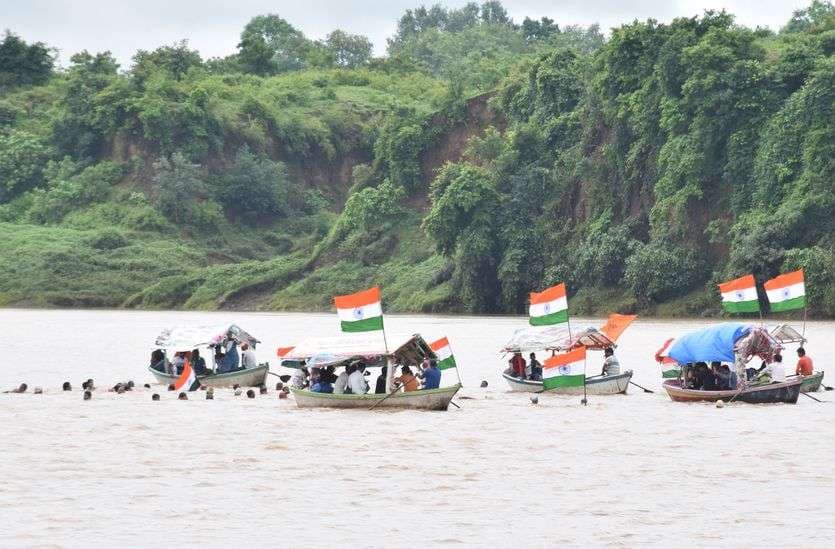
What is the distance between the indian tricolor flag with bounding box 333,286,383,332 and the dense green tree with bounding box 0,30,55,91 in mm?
97923

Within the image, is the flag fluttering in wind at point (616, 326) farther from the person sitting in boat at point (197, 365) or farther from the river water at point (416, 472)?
the person sitting in boat at point (197, 365)

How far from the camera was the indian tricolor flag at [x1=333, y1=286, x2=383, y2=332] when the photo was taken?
33469 millimetres

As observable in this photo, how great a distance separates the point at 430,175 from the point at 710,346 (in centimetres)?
6954

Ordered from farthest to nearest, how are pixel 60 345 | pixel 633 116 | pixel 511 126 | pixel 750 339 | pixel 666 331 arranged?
pixel 511 126, pixel 633 116, pixel 666 331, pixel 60 345, pixel 750 339

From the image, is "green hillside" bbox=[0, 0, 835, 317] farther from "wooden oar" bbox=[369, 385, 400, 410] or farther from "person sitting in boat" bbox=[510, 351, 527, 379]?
"wooden oar" bbox=[369, 385, 400, 410]

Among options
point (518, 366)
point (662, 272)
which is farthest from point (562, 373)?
point (662, 272)

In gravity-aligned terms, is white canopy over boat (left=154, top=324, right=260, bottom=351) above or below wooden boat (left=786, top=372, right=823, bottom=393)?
above

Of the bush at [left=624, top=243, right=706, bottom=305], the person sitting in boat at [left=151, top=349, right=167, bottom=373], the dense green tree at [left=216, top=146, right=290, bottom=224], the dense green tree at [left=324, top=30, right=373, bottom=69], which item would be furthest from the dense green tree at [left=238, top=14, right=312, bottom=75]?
the person sitting in boat at [left=151, top=349, right=167, bottom=373]

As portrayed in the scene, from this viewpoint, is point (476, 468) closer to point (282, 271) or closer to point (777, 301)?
point (777, 301)

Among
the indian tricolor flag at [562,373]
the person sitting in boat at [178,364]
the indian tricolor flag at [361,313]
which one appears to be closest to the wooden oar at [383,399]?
the indian tricolor flag at [361,313]

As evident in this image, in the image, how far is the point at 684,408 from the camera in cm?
3481

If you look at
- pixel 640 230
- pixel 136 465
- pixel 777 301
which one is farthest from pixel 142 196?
pixel 136 465

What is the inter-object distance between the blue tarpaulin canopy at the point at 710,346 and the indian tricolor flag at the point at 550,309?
3.14 meters

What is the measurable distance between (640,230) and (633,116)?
585cm
